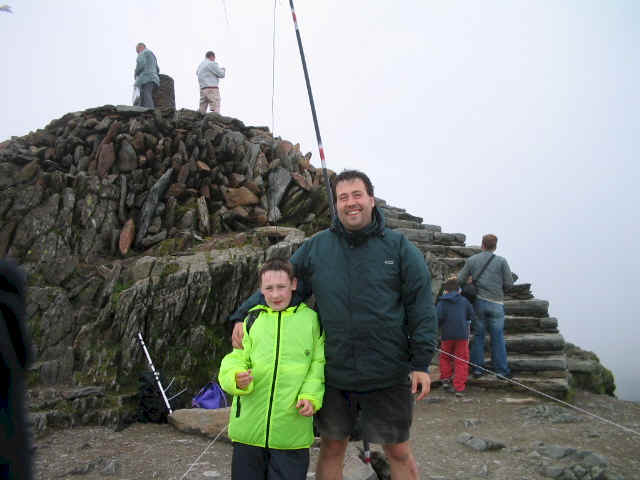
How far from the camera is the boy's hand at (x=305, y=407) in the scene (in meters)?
3.05

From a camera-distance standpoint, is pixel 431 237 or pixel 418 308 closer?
pixel 418 308

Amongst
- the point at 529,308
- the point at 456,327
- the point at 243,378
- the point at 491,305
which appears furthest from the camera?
the point at 529,308

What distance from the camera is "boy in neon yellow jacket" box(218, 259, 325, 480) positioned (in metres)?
3.12

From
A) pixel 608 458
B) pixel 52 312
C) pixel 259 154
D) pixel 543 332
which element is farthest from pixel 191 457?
pixel 259 154

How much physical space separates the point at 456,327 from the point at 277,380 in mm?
5949

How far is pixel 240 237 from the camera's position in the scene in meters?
10.2

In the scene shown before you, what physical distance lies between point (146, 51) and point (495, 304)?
13786mm

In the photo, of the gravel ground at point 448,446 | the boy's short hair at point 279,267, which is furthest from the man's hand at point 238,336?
the gravel ground at point 448,446

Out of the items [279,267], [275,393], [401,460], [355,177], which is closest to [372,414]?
[401,460]

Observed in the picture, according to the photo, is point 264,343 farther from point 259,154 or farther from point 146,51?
point 146,51

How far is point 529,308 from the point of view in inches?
408

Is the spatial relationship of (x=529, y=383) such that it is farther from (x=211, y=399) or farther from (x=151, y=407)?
(x=151, y=407)

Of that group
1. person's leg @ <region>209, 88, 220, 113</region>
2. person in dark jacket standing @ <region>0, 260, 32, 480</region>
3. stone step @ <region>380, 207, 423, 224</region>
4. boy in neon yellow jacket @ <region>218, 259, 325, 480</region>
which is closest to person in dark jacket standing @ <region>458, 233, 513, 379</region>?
stone step @ <region>380, 207, 423, 224</region>

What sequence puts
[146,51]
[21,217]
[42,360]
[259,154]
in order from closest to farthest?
[42,360]
[21,217]
[259,154]
[146,51]
